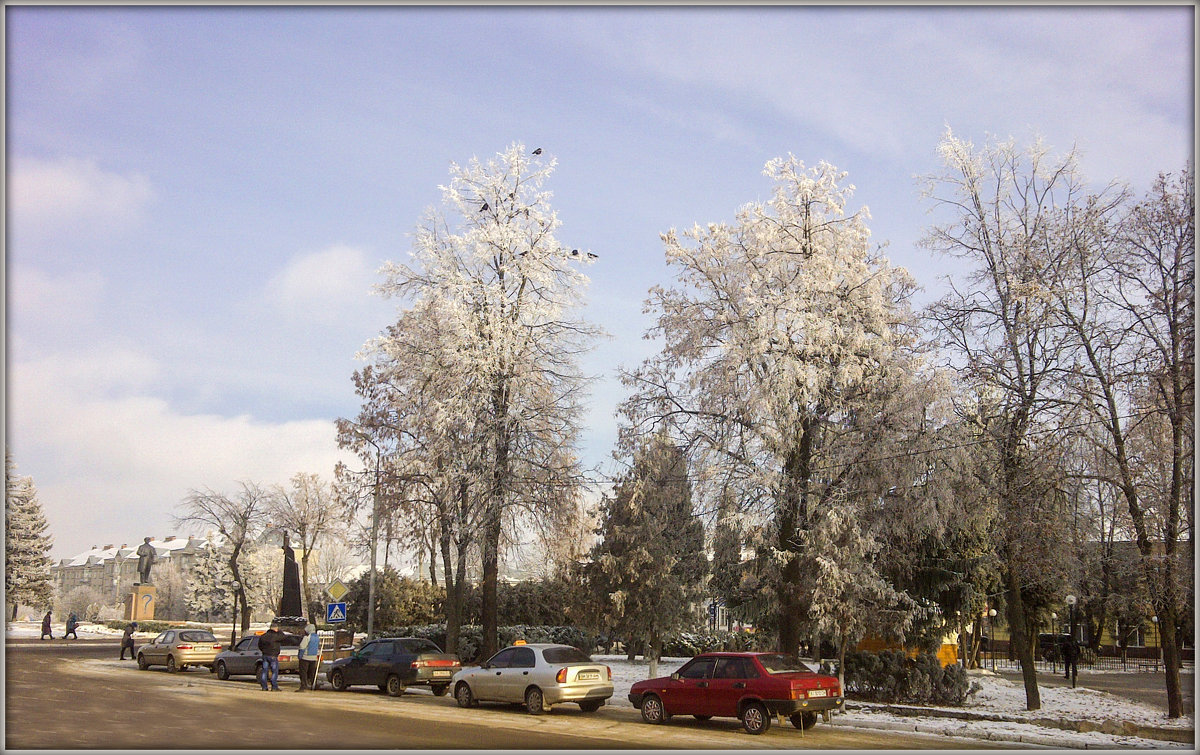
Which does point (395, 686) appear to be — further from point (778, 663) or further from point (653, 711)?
point (778, 663)

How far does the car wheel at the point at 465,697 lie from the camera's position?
20.7 metres

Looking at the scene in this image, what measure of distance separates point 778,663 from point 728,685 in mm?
1034

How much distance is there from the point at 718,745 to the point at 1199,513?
9.92 meters

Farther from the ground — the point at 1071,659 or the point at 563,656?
the point at 563,656

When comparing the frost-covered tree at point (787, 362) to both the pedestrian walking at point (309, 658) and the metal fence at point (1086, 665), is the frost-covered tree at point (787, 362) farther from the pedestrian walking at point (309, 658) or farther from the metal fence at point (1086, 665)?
the metal fence at point (1086, 665)

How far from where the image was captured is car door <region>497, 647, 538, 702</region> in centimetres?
1945

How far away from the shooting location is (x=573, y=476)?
28203 millimetres

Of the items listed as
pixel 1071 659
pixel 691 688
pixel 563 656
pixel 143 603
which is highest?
pixel 563 656

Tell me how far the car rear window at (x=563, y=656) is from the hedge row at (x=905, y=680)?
7487mm

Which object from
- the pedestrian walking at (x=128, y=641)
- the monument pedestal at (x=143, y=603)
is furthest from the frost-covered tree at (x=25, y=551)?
the pedestrian walking at (x=128, y=641)

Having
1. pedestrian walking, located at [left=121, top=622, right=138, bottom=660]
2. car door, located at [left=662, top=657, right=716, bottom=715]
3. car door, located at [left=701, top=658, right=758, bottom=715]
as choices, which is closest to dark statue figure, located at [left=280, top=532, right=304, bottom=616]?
pedestrian walking, located at [left=121, top=622, right=138, bottom=660]

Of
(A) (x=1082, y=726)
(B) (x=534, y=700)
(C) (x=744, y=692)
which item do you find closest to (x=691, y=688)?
(C) (x=744, y=692)

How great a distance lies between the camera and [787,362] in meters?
22.5

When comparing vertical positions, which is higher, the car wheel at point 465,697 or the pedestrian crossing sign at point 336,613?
the pedestrian crossing sign at point 336,613
